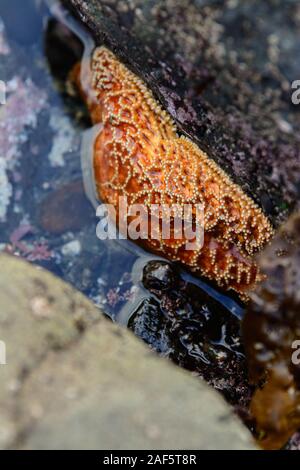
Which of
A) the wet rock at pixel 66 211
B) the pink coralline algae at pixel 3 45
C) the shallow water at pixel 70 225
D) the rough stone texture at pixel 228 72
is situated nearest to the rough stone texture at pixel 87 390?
the shallow water at pixel 70 225

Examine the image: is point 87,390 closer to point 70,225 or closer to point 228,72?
point 228,72

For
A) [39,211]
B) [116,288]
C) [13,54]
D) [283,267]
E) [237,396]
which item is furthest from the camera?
[13,54]

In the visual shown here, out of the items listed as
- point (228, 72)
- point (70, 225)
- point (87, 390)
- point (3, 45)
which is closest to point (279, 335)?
point (87, 390)

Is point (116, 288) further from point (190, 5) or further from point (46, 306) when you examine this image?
point (190, 5)

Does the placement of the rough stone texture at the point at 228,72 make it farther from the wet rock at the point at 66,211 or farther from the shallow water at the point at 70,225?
the wet rock at the point at 66,211

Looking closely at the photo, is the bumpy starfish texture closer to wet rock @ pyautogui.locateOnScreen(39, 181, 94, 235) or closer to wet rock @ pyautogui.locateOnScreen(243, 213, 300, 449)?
wet rock @ pyautogui.locateOnScreen(39, 181, 94, 235)

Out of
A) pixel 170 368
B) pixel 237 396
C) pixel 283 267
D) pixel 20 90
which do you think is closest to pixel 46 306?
pixel 170 368

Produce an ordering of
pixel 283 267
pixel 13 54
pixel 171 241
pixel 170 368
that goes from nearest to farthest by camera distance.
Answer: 1. pixel 170 368
2. pixel 283 267
3. pixel 171 241
4. pixel 13 54
